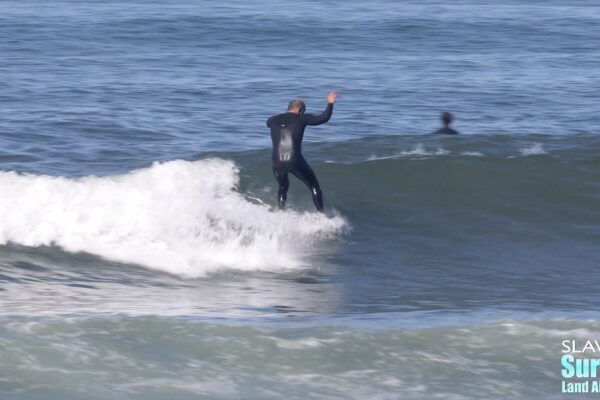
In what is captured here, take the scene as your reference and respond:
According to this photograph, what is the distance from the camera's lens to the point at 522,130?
1759cm

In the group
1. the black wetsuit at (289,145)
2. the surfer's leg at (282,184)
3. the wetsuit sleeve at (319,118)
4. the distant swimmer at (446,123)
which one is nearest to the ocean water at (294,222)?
the surfer's leg at (282,184)

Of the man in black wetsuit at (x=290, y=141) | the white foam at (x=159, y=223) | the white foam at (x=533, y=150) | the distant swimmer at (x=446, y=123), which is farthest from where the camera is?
the distant swimmer at (x=446, y=123)

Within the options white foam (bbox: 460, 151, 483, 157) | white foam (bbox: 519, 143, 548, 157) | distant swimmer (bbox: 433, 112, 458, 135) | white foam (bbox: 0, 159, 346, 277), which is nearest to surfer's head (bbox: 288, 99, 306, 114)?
white foam (bbox: 0, 159, 346, 277)

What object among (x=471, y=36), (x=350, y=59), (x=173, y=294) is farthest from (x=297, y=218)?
(x=471, y=36)

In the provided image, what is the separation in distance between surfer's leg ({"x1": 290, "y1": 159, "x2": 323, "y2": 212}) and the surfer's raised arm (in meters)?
0.52

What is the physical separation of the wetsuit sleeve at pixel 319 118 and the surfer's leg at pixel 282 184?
2.21 feet

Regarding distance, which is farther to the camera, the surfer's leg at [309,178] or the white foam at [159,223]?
the surfer's leg at [309,178]

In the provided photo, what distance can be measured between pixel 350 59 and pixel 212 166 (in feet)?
35.3

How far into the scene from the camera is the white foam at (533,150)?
1535 cm

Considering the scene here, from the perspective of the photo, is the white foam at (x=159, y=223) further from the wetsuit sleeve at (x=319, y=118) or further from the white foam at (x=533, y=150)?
the white foam at (x=533, y=150)

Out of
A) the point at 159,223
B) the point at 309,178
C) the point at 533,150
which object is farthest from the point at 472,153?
the point at 159,223

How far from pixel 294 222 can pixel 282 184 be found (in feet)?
1.39

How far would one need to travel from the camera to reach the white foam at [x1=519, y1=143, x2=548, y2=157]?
15.4 metres

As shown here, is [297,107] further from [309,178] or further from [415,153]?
[415,153]
